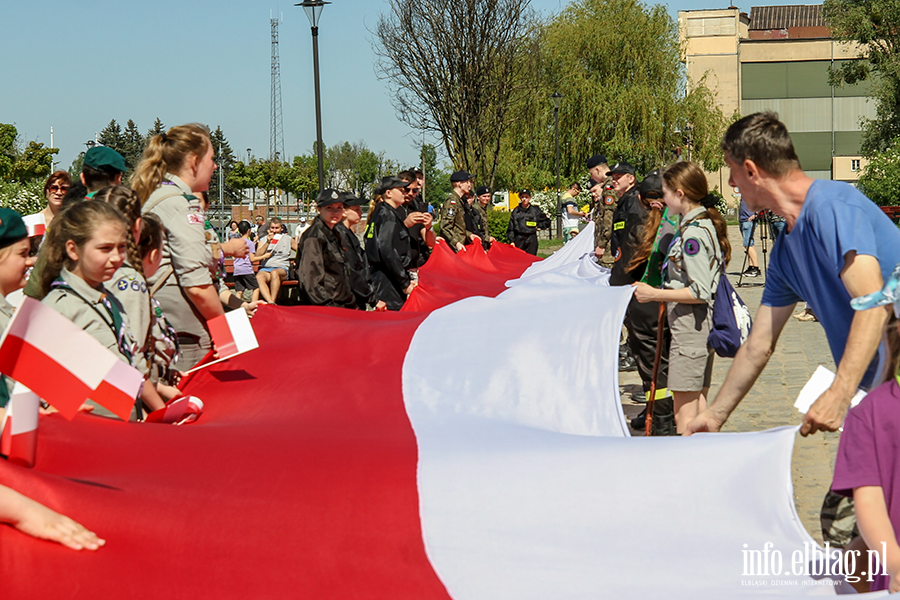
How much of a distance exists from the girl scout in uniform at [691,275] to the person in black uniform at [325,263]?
295 centimetres

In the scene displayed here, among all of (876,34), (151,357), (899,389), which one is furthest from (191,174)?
(876,34)

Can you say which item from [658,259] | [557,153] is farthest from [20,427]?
[557,153]

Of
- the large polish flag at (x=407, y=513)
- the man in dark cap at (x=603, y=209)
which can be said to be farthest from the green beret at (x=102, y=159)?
the man in dark cap at (x=603, y=209)

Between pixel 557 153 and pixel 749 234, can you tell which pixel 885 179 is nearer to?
pixel 557 153

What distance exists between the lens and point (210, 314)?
Result: 189 inches

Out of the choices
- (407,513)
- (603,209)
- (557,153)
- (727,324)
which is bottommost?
(407,513)

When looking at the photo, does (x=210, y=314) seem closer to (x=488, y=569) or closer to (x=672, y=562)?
(x=488, y=569)

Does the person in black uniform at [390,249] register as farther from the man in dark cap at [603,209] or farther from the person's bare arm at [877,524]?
the person's bare arm at [877,524]

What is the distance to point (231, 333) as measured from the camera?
4.74 m

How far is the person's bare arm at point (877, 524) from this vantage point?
2400mm

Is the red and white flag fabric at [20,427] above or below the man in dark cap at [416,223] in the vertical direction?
below

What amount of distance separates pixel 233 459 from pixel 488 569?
1022 mm

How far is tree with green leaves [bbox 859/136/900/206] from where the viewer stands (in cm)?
3394

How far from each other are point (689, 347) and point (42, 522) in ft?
12.8
